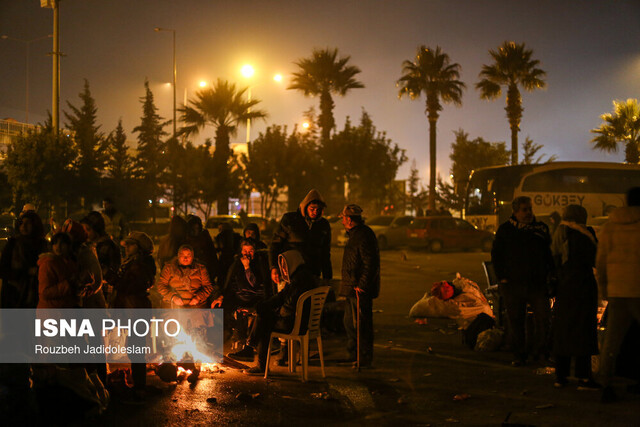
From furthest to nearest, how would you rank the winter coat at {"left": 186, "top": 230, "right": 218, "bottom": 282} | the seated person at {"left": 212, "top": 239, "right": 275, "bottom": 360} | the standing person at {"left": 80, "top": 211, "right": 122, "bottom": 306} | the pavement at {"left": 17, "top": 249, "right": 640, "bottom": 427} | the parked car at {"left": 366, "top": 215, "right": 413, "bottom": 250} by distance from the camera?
the parked car at {"left": 366, "top": 215, "right": 413, "bottom": 250} < the winter coat at {"left": 186, "top": 230, "right": 218, "bottom": 282} < the seated person at {"left": 212, "top": 239, "right": 275, "bottom": 360} < the standing person at {"left": 80, "top": 211, "right": 122, "bottom": 306} < the pavement at {"left": 17, "top": 249, "right": 640, "bottom": 427}

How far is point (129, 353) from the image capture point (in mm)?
6383

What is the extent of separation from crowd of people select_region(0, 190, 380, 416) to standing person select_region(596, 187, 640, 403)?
2547 millimetres

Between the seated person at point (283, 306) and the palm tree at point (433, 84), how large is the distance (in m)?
35.9

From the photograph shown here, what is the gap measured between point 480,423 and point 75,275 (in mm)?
3745

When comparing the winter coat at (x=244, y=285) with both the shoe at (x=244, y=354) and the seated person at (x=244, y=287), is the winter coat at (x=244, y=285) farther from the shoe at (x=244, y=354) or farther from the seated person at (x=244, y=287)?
the shoe at (x=244, y=354)

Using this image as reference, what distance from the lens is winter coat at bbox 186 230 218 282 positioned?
9055 millimetres

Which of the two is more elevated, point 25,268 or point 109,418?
point 25,268

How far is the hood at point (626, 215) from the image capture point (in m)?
5.80

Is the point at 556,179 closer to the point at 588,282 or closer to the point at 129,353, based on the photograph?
the point at 588,282

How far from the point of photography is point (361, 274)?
736 cm

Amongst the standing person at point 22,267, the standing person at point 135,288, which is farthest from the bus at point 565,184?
the standing person at point 22,267

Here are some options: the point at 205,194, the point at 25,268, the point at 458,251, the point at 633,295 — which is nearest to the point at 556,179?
the point at 458,251

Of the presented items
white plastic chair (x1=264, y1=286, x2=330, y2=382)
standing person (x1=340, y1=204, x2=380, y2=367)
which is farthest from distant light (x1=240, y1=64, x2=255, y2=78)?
white plastic chair (x1=264, y1=286, x2=330, y2=382)

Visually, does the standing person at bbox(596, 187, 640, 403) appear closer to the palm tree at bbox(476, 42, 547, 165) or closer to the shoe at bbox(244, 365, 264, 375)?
the shoe at bbox(244, 365, 264, 375)
